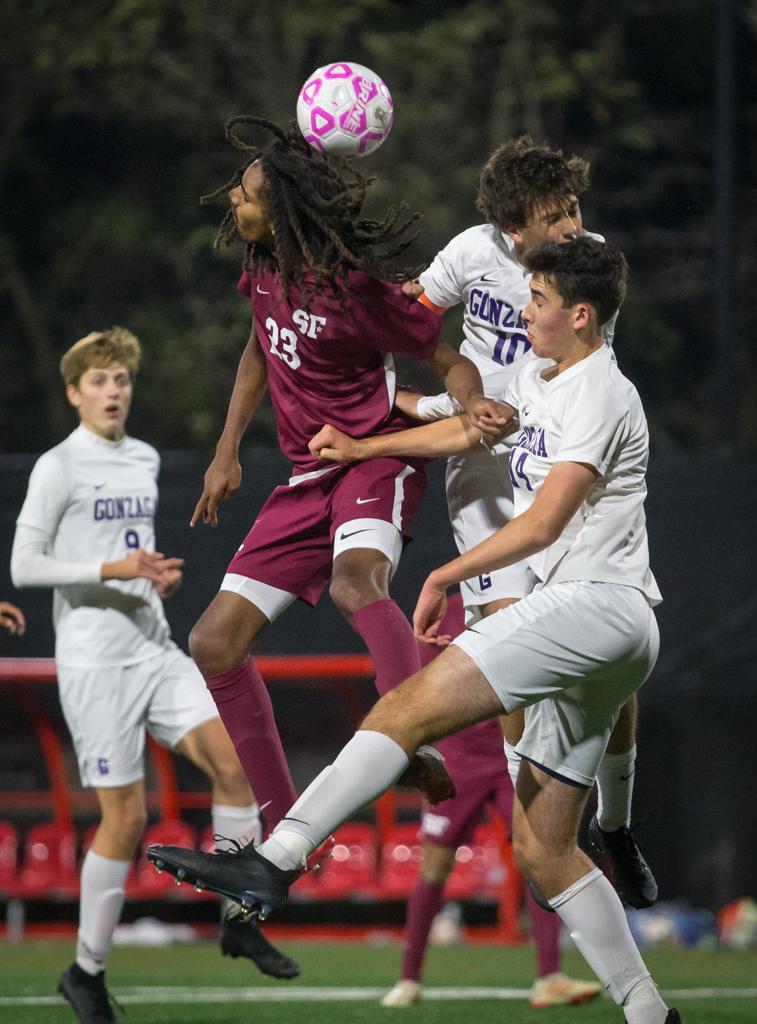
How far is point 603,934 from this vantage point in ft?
15.1

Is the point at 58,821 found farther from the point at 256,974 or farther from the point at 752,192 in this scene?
the point at 752,192

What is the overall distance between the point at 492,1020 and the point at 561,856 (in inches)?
72.5

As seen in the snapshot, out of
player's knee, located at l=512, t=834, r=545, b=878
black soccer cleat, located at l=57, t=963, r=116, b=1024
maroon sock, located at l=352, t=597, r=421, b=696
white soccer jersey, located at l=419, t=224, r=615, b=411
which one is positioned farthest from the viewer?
black soccer cleat, located at l=57, t=963, r=116, b=1024

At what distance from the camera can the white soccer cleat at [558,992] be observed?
6766 millimetres

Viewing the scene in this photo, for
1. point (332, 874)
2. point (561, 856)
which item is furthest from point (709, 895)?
point (561, 856)

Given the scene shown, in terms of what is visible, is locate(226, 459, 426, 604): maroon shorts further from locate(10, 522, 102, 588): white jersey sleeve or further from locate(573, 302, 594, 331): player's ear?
locate(10, 522, 102, 588): white jersey sleeve

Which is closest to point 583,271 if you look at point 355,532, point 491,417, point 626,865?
point 491,417

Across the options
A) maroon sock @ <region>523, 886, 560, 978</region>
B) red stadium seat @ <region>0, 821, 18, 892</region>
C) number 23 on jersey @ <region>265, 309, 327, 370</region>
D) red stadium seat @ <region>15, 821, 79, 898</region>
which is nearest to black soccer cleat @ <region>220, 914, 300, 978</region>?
maroon sock @ <region>523, 886, 560, 978</region>

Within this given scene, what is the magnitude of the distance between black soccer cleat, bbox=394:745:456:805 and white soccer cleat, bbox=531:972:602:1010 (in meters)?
2.42

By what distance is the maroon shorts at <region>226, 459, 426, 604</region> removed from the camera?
5125 mm

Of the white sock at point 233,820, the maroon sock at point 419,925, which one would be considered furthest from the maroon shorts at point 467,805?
the white sock at point 233,820

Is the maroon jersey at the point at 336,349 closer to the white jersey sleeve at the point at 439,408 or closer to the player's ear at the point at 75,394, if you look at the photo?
the white jersey sleeve at the point at 439,408

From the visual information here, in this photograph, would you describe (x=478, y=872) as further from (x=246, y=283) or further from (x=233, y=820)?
(x=246, y=283)

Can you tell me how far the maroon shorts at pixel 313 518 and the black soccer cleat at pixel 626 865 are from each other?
113 cm
